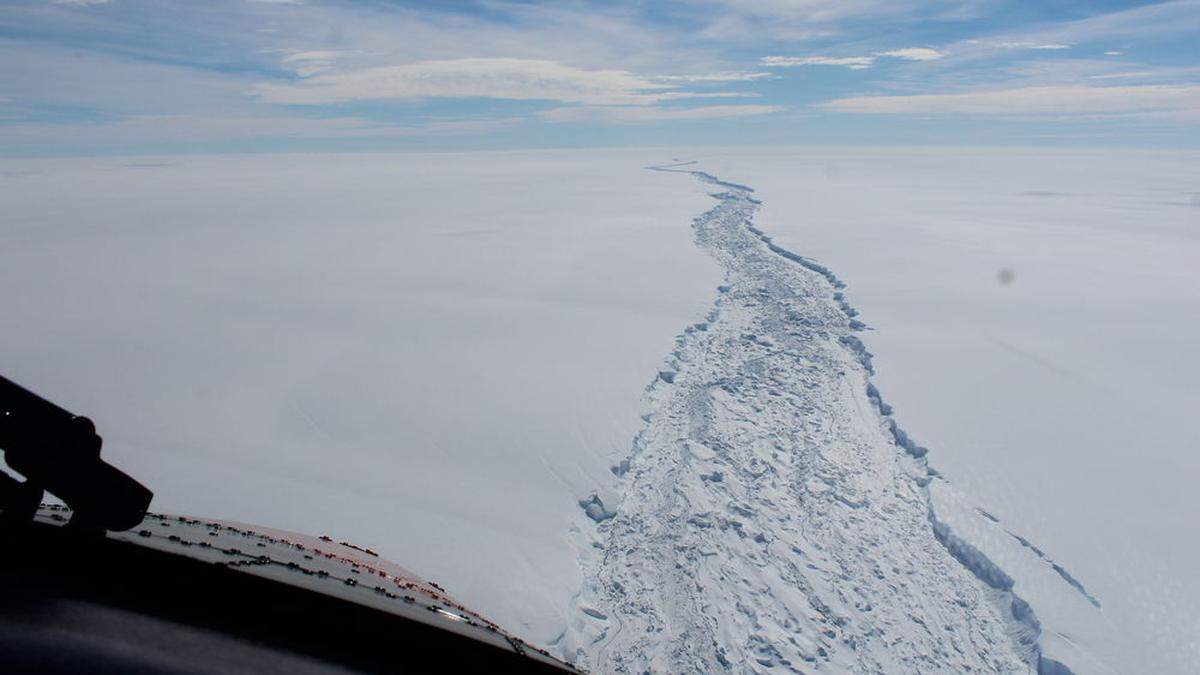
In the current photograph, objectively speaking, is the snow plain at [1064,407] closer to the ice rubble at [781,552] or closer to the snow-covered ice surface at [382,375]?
the ice rubble at [781,552]

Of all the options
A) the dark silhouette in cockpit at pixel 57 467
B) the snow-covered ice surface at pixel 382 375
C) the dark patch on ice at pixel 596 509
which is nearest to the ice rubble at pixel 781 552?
the dark patch on ice at pixel 596 509

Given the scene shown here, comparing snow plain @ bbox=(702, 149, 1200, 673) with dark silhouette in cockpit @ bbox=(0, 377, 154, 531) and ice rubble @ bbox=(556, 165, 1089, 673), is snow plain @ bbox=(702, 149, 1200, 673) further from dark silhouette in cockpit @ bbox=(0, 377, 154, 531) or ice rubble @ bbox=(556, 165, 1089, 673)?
dark silhouette in cockpit @ bbox=(0, 377, 154, 531)

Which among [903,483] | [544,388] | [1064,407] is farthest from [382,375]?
[1064,407]

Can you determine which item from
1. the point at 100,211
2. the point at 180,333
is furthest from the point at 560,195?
the point at 180,333

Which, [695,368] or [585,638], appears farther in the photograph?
[695,368]


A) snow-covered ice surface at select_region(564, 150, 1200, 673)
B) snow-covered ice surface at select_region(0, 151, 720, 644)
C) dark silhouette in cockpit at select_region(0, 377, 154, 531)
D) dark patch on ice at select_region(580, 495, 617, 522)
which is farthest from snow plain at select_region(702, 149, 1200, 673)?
dark silhouette in cockpit at select_region(0, 377, 154, 531)

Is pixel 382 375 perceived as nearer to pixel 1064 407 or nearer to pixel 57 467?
pixel 57 467

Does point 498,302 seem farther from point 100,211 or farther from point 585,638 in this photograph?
point 100,211

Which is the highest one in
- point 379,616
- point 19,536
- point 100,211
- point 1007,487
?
point 19,536
